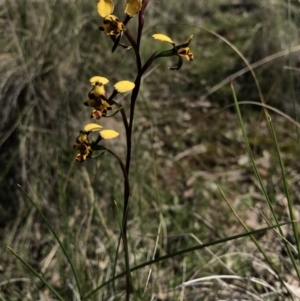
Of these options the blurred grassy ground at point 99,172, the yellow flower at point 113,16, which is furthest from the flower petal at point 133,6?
the blurred grassy ground at point 99,172

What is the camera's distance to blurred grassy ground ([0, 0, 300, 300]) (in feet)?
5.58

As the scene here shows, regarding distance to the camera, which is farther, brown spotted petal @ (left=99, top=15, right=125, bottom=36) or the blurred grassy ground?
the blurred grassy ground

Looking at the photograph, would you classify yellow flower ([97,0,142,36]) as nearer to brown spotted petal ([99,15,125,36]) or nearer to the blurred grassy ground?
brown spotted petal ([99,15,125,36])

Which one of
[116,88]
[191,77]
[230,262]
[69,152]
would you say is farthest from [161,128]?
[116,88]

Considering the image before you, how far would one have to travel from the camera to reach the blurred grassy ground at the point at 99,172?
5.58 ft

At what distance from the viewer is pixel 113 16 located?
2.81 feet

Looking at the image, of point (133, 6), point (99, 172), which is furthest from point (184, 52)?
point (99, 172)

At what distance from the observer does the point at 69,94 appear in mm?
2102

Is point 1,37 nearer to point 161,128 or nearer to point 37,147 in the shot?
point 37,147

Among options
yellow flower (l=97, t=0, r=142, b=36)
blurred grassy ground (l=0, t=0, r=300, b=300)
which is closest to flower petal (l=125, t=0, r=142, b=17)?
yellow flower (l=97, t=0, r=142, b=36)

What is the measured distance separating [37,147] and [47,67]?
34 cm

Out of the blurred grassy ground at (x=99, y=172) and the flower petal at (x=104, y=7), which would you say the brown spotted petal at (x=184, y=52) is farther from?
the blurred grassy ground at (x=99, y=172)

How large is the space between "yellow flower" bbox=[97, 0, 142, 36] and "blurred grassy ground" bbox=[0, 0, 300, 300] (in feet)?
2.10

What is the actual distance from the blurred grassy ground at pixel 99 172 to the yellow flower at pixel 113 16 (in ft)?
2.10
